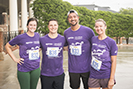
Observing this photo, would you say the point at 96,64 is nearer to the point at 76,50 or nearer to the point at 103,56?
the point at 103,56

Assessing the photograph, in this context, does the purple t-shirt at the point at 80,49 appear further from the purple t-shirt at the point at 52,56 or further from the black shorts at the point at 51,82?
the black shorts at the point at 51,82

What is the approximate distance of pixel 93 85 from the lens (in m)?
3.86

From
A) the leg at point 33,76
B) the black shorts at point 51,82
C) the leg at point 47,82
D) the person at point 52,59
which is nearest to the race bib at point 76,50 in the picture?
the person at point 52,59

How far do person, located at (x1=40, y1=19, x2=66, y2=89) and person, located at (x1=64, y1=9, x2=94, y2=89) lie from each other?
0.28 metres

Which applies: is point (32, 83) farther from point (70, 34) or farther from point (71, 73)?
point (70, 34)

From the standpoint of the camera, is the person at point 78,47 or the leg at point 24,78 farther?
the person at point 78,47

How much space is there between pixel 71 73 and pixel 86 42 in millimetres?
781

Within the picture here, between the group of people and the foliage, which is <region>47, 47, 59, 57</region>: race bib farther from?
the foliage

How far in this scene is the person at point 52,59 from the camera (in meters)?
3.96

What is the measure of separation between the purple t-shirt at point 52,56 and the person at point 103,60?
0.72 meters

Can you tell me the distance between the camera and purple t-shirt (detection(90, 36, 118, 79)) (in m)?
3.74

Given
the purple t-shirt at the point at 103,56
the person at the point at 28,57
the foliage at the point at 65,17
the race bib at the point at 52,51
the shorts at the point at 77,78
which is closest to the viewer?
the purple t-shirt at the point at 103,56

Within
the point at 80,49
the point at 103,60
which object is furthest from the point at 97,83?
the point at 80,49

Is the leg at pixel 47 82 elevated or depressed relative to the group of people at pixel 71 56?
depressed
